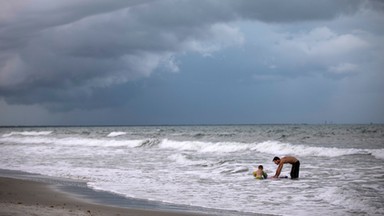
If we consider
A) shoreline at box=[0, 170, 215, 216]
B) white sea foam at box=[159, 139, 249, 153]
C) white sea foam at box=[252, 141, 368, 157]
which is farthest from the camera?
white sea foam at box=[159, 139, 249, 153]

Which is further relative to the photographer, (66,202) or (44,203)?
(66,202)

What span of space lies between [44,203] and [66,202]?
61 centimetres

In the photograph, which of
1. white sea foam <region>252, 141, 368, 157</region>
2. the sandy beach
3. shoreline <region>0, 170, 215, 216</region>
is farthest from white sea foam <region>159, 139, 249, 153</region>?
the sandy beach

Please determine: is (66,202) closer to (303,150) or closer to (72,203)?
(72,203)

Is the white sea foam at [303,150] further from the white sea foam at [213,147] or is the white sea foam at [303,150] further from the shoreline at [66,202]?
the shoreline at [66,202]

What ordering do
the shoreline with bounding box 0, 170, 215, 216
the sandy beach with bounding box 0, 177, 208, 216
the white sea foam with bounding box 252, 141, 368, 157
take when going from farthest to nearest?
the white sea foam with bounding box 252, 141, 368, 157 → the shoreline with bounding box 0, 170, 215, 216 → the sandy beach with bounding box 0, 177, 208, 216

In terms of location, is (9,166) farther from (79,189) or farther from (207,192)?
(207,192)

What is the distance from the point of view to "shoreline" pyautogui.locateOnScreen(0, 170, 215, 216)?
28.2 ft

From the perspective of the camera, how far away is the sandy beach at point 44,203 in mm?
8305

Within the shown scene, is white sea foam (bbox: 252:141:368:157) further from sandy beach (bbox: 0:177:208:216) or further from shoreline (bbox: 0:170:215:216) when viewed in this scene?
sandy beach (bbox: 0:177:208:216)

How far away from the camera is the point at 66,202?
10727mm

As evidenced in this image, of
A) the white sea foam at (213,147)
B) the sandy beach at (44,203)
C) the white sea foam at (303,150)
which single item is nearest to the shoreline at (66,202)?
the sandy beach at (44,203)

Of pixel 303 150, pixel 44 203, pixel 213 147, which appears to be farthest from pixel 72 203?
pixel 213 147

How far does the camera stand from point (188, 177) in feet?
53.1
